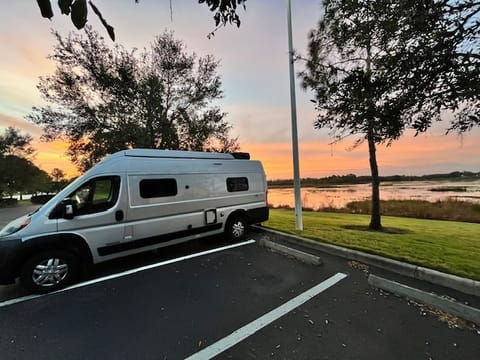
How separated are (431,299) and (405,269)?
1145 mm

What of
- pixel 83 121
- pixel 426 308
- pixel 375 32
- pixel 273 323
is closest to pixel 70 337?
pixel 273 323

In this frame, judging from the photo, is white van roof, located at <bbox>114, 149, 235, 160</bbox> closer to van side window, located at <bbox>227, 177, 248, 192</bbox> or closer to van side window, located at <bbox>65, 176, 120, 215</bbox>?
van side window, located at <bbox>65, 176, 120, 215</bbox>

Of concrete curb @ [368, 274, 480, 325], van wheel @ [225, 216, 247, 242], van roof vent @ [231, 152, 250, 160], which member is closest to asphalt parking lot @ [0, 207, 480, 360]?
concrete curb @ [368, 274, 480, 325]

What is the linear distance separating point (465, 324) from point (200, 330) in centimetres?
304

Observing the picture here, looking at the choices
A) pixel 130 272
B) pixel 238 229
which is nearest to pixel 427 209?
pixel 238 229

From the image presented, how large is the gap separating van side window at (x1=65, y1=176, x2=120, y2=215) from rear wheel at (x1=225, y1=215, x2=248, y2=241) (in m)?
3.02

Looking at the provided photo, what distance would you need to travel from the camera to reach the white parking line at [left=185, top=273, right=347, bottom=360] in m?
2.53

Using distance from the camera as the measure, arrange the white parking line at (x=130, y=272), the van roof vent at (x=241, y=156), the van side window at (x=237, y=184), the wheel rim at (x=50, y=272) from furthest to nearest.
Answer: the van roof vent at (x=241, y=156)
the van side window at (x=237, y=184)
the wheel rim at (x=50, y=272)
the white parking line at (x=130, y=272)

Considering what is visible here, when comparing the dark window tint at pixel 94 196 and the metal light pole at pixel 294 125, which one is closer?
the dark window tint at pixel 94 196

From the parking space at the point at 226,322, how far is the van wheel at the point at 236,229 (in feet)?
7.58

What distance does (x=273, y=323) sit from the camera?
9.82 ft

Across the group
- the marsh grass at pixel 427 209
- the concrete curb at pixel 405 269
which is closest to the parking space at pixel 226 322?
the concrete curb at pixel 405 269

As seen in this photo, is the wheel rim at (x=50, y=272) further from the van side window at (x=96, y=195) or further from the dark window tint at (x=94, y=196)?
the van side window at (x=96, y=195)

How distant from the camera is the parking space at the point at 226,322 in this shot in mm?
2533
